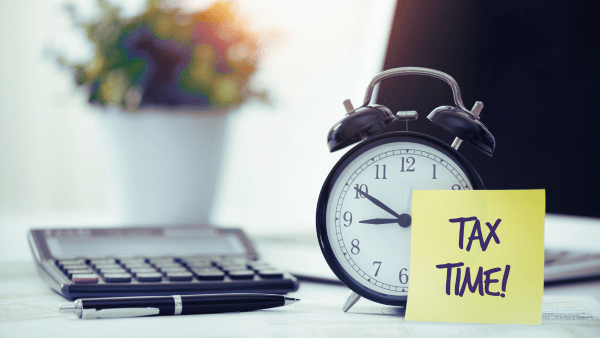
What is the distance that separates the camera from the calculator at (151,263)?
58 cm

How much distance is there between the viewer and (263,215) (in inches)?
61.7

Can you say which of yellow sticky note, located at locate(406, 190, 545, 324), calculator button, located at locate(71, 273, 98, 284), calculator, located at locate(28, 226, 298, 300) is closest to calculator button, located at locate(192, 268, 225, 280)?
calculator, located at locate(28, 226, 298, 300)

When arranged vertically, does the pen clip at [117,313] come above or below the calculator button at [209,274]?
below

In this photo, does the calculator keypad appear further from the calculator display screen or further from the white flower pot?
the white flower pot

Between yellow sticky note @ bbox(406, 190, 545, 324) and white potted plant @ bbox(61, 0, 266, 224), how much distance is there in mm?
593

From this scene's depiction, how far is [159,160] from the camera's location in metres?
1.03

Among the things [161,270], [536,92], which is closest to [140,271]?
[161,270]

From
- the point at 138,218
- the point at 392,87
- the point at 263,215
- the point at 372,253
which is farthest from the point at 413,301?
the point at 263,215

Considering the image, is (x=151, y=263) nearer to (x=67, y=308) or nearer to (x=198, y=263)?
(x=198, y=263)

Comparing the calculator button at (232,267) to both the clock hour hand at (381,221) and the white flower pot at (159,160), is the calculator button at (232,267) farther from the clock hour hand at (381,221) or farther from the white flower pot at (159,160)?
the white flower pot at (159,160)

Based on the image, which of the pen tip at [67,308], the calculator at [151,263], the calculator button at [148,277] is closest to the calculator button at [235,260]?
the calculator at [151,263]

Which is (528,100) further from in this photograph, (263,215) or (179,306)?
(263,215)

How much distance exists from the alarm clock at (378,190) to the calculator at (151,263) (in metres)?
0.10

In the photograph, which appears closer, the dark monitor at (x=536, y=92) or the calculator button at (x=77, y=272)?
the calculator button at (x=77, y=272)
